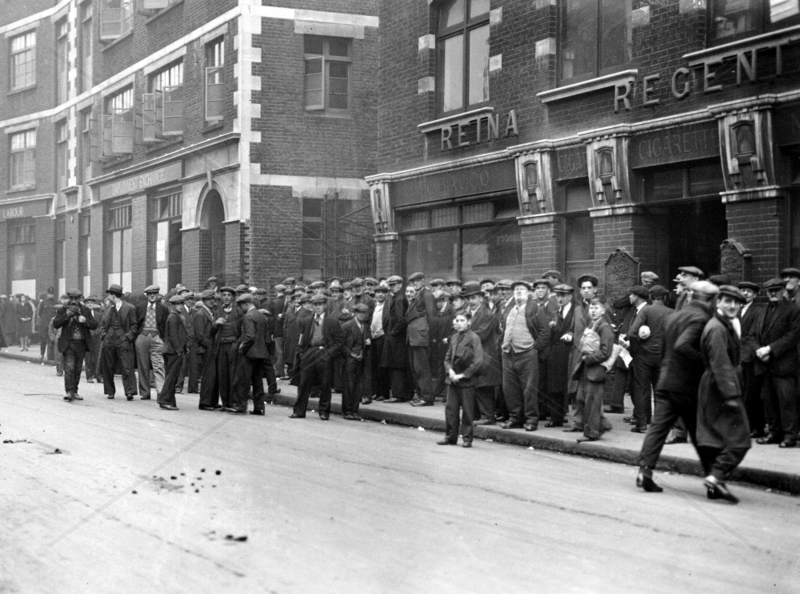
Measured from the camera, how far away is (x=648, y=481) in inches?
377

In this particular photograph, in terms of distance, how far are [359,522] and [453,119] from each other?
12679mm

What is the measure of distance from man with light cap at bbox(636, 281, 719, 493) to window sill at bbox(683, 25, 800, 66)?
4.81 m

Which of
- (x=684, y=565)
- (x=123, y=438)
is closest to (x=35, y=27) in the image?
(x=123, y=438)

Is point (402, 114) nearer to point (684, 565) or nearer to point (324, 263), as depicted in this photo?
point (324, 263)

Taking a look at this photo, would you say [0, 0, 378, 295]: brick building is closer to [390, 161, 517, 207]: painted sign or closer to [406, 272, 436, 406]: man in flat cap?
[390, 161, 517, 207]: painted sign

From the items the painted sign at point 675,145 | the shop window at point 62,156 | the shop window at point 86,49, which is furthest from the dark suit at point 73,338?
the shop window at point 62,156

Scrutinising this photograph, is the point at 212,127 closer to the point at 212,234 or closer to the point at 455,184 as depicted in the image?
the point at 212,234

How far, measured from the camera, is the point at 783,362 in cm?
1156

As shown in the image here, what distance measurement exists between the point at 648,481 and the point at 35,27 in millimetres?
35280

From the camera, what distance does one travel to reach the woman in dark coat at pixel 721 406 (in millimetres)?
9180

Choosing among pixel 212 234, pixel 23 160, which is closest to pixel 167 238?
pixel 212 234

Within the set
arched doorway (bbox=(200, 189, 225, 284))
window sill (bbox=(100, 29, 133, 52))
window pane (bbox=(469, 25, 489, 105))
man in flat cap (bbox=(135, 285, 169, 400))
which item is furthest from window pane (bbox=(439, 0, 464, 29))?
window sill (bbox=(100, 29, 133, 52))

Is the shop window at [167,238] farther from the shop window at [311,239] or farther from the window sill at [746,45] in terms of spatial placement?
the window sill at [746,45]

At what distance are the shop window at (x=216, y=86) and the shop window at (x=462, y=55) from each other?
312 inches
